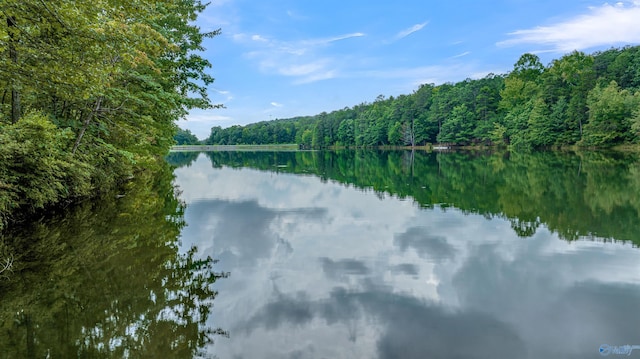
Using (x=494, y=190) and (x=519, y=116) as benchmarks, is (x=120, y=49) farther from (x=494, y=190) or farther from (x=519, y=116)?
(x=519, y=116)

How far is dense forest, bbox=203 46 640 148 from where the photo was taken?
150 ft

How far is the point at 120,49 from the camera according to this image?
678 cm

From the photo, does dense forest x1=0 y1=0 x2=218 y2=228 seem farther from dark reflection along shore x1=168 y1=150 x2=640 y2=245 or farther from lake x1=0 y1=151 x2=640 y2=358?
dark reflection along shore x1=168 y1=150 x2=640 y2=245

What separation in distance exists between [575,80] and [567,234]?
62278 millimetres

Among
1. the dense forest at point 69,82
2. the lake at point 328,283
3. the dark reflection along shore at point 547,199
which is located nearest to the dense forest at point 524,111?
the dark reflection along shore at point 547,199

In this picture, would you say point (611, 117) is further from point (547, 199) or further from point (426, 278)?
point (426, 278)

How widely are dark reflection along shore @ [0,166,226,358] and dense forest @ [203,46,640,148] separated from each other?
48469mm

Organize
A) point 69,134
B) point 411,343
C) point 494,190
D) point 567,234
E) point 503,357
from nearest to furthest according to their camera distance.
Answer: point 503,357 → point 411,343 → point 567,234 → point 69,134 → point 494,190

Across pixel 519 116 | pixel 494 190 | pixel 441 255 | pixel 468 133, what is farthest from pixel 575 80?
pixel 441 255

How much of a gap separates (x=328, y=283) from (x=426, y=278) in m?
1.45

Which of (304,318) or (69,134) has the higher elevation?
(69,134)

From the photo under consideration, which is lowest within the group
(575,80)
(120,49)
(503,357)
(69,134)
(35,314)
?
(503,357)

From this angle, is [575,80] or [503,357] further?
[575,80]

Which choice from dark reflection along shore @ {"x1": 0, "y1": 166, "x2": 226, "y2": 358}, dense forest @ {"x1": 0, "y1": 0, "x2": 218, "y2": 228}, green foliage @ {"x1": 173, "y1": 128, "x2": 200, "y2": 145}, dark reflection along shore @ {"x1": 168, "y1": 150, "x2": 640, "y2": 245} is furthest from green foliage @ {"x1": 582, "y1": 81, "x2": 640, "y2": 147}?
green foliage @ {"x1": 173, "y1": 128, "x2": 200, "y2": 145}
